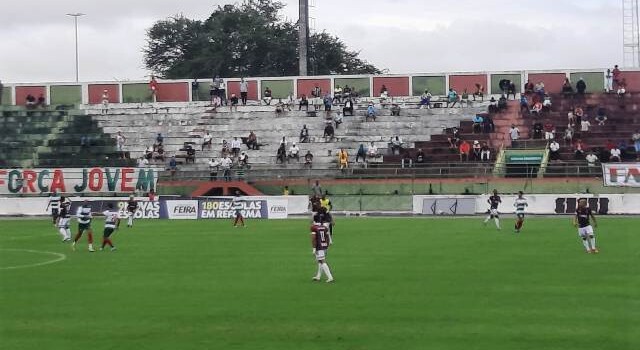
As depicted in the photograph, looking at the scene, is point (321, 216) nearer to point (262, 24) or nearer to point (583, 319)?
point (583, 319)

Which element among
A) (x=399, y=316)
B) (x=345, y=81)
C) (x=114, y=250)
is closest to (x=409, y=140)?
(x=345, y=81)

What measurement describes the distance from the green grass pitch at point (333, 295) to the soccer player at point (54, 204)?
11494mm

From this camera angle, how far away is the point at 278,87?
81938 millimetres

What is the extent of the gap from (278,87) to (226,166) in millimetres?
15511

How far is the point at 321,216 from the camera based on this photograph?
2773 centimetres

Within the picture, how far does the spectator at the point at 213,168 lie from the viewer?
220 feet

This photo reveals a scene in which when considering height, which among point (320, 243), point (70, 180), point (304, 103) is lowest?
point (320, 243)

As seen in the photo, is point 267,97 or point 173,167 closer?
point 173,167

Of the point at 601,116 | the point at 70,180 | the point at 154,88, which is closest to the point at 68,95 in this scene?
the point at 154,88

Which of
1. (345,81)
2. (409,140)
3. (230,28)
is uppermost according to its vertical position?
(230,28)

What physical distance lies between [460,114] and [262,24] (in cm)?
5004

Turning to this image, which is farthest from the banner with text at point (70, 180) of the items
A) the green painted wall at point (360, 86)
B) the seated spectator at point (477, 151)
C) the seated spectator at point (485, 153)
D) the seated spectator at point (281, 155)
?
the seated spectator at point (485, 153)

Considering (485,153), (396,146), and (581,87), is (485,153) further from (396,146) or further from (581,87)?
(581,87)

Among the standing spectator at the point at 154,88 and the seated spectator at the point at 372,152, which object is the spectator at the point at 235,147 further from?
the standing spectator at the point at 154,88
